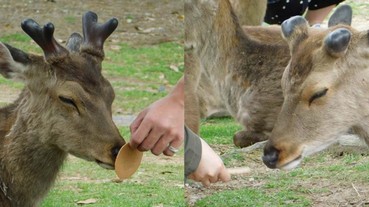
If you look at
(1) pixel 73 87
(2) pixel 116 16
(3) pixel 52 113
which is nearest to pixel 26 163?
(3) pixel 52 113

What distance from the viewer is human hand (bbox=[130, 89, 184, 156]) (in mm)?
1862

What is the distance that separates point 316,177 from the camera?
1.76 m

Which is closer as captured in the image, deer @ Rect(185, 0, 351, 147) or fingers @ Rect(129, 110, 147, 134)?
deer @ Rect(185, 0, 351, 147)

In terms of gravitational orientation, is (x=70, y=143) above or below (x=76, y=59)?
below

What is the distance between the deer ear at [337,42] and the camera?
1580 mm

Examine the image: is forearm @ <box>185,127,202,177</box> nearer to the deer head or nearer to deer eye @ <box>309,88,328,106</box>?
the deer head

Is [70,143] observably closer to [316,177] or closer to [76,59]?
[76,59]

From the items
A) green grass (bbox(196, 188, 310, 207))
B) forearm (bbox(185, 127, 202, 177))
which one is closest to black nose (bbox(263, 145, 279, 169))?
green grass (bbox(196, 188, 310, 207))

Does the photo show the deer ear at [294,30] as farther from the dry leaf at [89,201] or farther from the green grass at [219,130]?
the dry leaf at [89,201]

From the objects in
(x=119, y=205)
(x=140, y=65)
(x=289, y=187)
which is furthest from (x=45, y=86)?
(x=289, y=187)

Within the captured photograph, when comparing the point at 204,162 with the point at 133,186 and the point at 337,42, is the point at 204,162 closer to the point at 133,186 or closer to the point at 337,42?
the point at 133,186

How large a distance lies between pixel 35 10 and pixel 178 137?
1.72 ft

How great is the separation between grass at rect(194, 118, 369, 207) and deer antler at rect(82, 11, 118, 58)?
0.36m

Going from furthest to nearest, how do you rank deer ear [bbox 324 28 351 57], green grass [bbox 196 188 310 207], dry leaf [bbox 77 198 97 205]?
dry leaf [bbox 77 198 97 205] → green grass [bbox 196 188 310 207] → deer ear [bbox 324 28 351 57]
